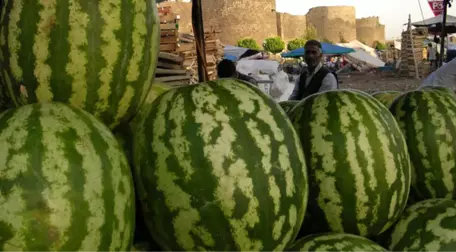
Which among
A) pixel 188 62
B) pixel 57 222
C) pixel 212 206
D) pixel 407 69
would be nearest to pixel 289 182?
pixel 212 206

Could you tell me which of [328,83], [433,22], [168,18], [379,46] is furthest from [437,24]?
[379,46]

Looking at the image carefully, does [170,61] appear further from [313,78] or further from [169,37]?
[313,78]

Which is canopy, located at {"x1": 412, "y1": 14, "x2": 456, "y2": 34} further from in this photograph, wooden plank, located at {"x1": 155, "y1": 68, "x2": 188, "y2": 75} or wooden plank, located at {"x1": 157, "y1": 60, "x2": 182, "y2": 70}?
wooden plank, located at {"x1": 155, "y1": 68, "x2": 188, "y2": 75}

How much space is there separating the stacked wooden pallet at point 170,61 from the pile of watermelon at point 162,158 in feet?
6.46

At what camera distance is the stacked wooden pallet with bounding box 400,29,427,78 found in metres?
24.9

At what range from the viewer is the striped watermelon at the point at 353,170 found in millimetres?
1597

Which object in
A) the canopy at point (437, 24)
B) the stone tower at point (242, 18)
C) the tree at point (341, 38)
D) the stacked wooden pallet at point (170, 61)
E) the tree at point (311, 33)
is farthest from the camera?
the tree at point (341, 38)

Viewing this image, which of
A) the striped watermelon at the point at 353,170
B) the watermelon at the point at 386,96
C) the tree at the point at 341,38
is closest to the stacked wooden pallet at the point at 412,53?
the watermelon at the point at 386,96

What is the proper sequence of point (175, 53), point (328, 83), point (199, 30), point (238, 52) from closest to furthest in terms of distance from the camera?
point (199, 30)
point (328, 83)
point (175, 53)
point (238, 52)

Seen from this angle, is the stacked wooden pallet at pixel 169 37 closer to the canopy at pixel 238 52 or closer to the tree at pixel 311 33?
the canopy at pixel 238 52

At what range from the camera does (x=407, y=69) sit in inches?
1021

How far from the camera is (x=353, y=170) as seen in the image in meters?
1.59

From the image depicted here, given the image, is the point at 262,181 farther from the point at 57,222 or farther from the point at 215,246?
the point at 57,222

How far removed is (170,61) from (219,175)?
3.77m
